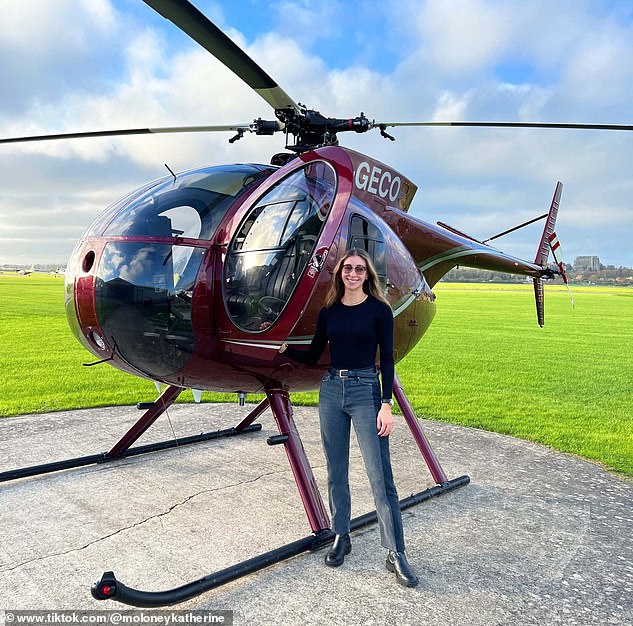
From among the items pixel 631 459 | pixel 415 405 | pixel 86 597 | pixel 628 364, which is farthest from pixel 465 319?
pixel 86 597

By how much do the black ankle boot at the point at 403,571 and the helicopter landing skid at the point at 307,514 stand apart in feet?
2.14

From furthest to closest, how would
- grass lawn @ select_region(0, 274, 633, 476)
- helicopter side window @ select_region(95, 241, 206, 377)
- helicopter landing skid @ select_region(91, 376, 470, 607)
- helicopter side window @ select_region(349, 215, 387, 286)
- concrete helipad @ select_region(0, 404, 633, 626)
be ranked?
grass lawn @ select_region(0, 274, 633, 476) → helicopter side window @ select_region(349, 215, 387, 286) → helicopter side window @ select_region(95, 241, 206, 377) → concrete helipad @ select_region(0, 404, 633, 626) → helicopter landing skid @ select_region(91, 376, 470, 607)

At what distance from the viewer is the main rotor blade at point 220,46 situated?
317cm

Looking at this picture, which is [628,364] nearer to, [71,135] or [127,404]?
[127,404]

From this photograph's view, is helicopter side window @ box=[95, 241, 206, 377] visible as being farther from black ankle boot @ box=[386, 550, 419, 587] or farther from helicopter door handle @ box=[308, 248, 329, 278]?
black ankle boot @ box=[386, 550, 419, 587]

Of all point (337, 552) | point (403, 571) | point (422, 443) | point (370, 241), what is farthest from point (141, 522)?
point (370, 241)

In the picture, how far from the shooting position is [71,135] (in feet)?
16.3

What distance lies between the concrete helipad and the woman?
0.51m

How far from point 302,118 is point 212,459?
12.9 ft

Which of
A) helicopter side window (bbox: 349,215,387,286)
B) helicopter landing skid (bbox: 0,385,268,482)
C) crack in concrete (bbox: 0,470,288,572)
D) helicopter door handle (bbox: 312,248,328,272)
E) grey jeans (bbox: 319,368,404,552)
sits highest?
helicopter side window (bbox: 349,215,387,286)

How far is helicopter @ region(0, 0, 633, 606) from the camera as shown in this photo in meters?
4.11

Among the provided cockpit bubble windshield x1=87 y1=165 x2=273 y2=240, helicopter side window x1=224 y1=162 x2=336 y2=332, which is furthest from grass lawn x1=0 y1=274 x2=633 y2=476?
cockpit bubble windshield x1=87 y1=165 x2=273 y2=240

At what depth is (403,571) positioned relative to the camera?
3.91 metres

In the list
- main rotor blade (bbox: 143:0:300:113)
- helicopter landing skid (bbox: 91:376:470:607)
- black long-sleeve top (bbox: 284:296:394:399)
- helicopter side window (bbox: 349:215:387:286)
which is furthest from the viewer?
helicopter side window (bbox: 349:215:387:286)
